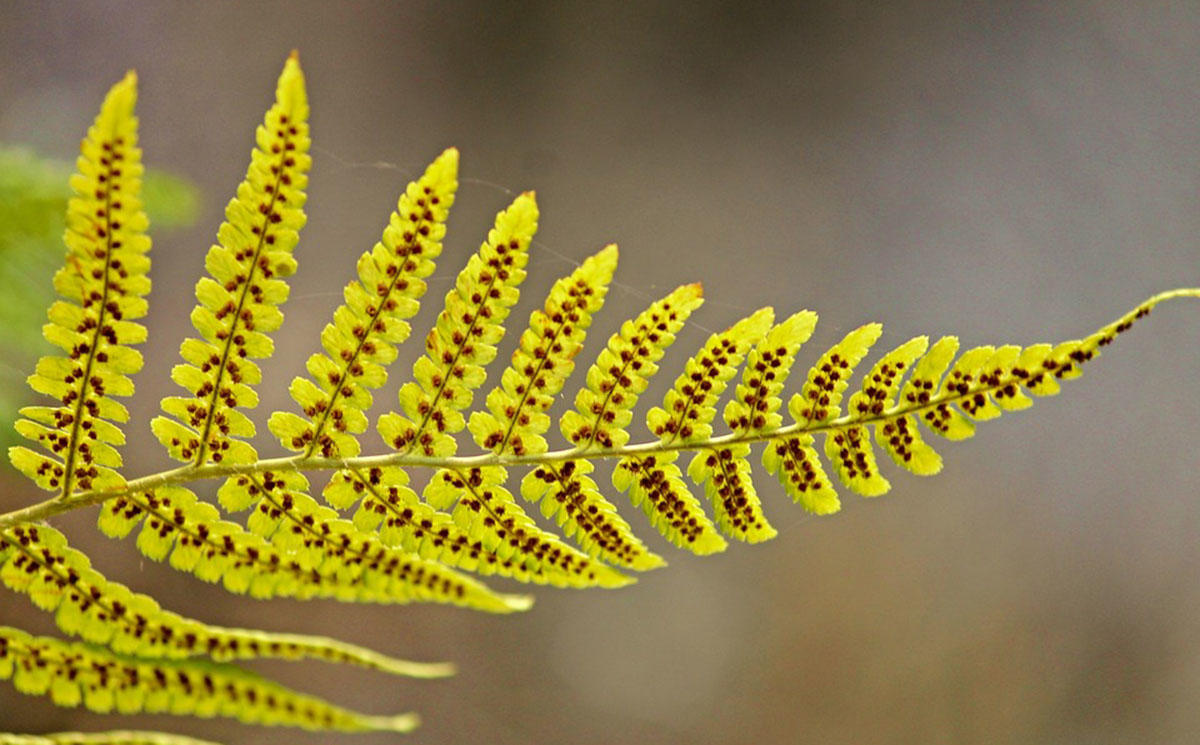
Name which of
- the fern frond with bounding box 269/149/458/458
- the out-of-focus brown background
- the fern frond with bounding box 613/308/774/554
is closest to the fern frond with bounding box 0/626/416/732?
the fern frond with bounding box 269/149/458/458

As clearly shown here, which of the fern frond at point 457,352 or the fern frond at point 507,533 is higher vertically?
the fern frond at point 457,352

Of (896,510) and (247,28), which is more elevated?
(247,28)

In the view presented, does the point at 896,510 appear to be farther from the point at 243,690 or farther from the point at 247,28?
the point at 247,28

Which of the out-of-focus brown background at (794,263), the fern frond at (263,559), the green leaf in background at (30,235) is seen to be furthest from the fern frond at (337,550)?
the out-of-focus brown background at (794,263)

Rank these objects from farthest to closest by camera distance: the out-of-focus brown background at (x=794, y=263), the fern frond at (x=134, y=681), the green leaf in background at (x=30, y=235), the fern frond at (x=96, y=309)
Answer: the out-of-focus brown background at (x=794, y=263) < the green leaf in background at (x=30, y=235) < the fern frond at (x=134, y=681) < the fern frond at (x=96, y=309)

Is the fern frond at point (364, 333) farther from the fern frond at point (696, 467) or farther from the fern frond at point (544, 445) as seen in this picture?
the fern frond at point (696, 467)

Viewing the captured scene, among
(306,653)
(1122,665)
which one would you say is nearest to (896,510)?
(1122,665)

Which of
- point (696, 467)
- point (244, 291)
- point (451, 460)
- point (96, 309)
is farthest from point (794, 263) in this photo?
point (96, 309)
